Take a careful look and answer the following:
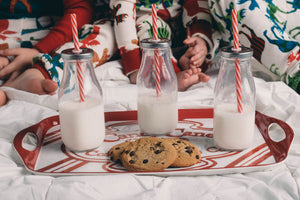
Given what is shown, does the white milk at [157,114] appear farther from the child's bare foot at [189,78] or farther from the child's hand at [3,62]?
the child's hand at [3,62]

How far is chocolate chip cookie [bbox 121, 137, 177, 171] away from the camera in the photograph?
2.14ft

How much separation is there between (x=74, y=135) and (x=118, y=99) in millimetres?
380

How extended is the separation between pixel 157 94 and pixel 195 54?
546 mm

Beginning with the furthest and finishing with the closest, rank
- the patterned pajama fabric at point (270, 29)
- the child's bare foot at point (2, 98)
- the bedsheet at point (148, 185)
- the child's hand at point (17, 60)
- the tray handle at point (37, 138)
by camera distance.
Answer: the child's hand at point (17, 60)
the patterned pajama fabric at point (270, 29)
the child's bare foot at point (2, 98)
the tray handle at point (37, 138)
the bedsheet at point (148, 185)

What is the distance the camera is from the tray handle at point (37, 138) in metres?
Answer: 0.71

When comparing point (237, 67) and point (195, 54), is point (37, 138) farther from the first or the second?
point (195, 54)

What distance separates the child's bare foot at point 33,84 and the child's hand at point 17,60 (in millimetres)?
85

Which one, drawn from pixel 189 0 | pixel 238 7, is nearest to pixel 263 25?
pixel 238 7

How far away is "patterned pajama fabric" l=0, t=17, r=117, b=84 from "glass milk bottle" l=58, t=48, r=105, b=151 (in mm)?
600

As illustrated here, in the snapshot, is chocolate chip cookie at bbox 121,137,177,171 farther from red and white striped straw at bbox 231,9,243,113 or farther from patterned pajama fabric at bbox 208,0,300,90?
patterned pajama fabric at bbox 208,0,300,90

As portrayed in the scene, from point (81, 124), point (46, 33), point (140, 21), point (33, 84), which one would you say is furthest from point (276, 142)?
point (46, 33)

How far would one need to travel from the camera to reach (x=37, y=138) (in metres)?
0.81

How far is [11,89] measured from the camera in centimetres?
113

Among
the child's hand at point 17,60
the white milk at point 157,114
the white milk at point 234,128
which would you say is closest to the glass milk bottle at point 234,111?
the white milk at point 234,128
